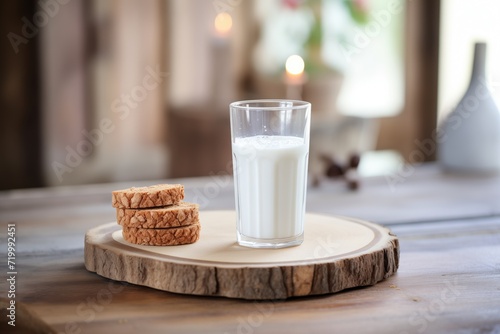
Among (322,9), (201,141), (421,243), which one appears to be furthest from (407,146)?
(421,243)

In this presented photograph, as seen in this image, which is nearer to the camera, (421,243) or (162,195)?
(162,195)

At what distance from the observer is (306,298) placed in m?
1.06

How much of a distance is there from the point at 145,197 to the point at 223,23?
2.29m

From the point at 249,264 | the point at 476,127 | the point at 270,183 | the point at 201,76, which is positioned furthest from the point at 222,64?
the point at 249,264

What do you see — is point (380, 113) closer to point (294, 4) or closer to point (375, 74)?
point (375, 74)

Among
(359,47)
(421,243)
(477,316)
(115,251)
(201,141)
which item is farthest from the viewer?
(359,47)

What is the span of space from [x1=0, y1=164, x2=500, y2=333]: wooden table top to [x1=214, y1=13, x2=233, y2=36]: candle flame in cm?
169

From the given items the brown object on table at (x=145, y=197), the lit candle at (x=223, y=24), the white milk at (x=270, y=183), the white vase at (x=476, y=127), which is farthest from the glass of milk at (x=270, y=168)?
the lit candle at (x=223, y=24)

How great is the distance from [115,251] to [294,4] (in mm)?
2519

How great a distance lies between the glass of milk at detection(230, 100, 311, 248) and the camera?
45.9 inches

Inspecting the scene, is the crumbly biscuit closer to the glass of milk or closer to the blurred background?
the glass of milk

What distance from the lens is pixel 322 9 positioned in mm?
3512

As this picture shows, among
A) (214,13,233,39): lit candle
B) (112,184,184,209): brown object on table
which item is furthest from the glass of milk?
(214,13,233,39): lit candle

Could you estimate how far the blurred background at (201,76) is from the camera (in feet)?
9.95
